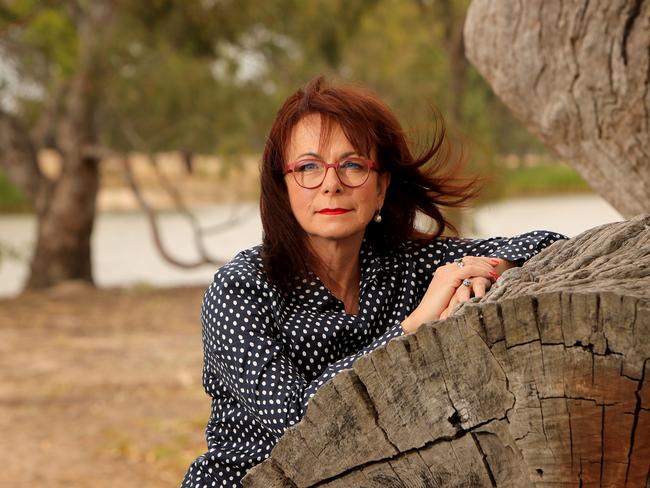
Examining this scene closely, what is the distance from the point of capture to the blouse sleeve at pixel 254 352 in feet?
6.84

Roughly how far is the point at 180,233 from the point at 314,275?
70.1 feet

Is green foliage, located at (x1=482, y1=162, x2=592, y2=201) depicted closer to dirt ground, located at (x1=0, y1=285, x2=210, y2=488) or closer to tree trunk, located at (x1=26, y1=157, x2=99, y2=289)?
tree trunk, located at (x1=26, y1=157, x2=99, y2=289)

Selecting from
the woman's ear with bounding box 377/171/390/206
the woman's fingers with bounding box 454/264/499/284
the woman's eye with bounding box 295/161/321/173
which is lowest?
the woman's fingers with bounding box 454/264/499/284

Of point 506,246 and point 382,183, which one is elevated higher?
point 382,183

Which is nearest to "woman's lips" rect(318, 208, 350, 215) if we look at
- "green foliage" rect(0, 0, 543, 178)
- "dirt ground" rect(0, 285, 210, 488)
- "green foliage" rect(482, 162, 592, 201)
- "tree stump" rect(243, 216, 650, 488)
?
"tree stump" rect(243, 216, 650, 488)

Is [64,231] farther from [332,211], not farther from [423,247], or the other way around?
[332,211]

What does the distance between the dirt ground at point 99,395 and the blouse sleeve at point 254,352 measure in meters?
3.81

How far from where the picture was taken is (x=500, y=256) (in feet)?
7.82

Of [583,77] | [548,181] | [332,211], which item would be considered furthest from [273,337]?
[548,181]

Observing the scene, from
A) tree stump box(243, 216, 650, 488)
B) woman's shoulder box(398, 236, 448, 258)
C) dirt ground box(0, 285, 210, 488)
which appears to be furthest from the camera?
dirt ground box(0, 285, 210, 488)

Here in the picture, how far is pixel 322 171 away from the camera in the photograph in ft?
7.68

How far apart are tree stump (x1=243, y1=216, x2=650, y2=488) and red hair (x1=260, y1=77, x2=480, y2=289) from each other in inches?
23.8

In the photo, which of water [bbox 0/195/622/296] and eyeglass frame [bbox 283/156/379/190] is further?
water [bbox 0/195/622/296]

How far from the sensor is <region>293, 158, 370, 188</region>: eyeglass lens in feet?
7.67
